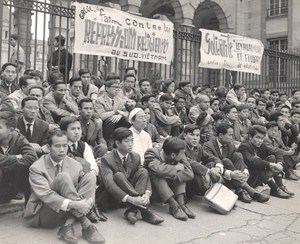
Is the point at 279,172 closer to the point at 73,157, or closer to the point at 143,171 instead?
the point at 143,171

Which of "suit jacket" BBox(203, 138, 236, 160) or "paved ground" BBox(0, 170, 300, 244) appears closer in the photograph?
"paved ground" BBox(0, 170, 300, 244)

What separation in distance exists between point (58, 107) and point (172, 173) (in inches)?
91.6

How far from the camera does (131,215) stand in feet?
15.7

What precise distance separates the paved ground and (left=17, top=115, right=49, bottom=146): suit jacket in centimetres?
95

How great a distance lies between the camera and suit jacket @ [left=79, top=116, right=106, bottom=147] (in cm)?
590

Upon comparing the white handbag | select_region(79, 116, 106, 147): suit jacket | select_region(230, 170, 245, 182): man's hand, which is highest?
select_region(79, 116, 106, 147): suit jacket

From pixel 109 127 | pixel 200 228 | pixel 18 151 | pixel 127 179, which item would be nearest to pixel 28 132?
pixel 18 151

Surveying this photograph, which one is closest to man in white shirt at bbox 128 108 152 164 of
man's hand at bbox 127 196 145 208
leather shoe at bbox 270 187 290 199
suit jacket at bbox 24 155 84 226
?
man's hand at bbox 127 196 145 208

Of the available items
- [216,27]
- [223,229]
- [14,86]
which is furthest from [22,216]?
[216,27]

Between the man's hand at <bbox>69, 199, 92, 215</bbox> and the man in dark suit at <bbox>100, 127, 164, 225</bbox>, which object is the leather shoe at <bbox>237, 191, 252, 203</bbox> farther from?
the man's hand at <bbox>69, 199, 92, 215</bbox>

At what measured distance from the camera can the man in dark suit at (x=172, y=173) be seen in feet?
17.0

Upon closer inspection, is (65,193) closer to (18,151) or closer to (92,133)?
(18,151)

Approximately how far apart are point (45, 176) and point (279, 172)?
13.1 feet

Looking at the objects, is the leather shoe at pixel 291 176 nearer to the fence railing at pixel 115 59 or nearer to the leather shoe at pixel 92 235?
the fence railing at pixel 115 59
